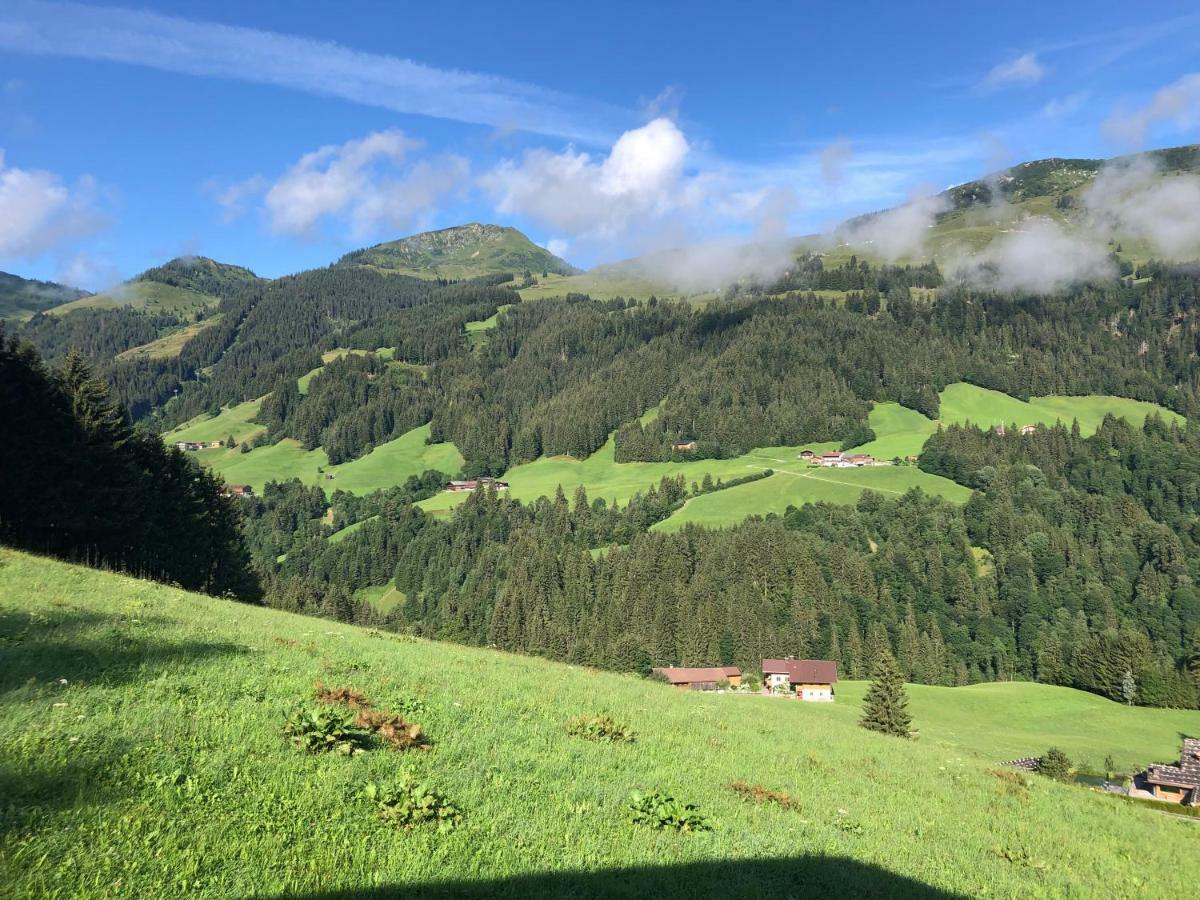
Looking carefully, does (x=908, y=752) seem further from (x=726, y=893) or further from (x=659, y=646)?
(x=659, y=646)

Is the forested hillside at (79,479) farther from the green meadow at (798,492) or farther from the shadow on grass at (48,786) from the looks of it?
the green meadow at (798,492)

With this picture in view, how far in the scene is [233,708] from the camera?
33.6 ft

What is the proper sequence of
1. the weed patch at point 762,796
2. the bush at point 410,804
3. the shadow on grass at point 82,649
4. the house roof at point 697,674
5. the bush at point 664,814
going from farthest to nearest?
the house roof at point 697,674 < the weed patch at point 762,796 < the shadow on grass at point 82,649 < the bush at point 664,814 < the bush at point 410,804

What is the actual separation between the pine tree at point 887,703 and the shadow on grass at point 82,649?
47.1 m

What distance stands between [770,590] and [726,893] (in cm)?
13349

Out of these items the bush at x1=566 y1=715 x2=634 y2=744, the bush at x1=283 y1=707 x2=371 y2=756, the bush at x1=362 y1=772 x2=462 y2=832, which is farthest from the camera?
the bush at x1=566 y1=715 x2=634 y2=744

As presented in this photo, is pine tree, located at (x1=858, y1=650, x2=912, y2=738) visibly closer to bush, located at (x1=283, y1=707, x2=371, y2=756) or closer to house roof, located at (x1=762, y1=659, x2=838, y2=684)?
house roof, located at (x1=762, y1=659, x2=838, y2=684)

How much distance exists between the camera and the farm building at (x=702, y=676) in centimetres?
9806

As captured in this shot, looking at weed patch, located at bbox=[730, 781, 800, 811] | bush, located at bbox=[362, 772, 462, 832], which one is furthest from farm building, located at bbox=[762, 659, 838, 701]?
bush, located at bbox=[362, 772, 462, 832]

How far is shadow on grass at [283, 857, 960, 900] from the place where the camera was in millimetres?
6777

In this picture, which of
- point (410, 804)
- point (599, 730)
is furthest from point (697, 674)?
point (410, 804)

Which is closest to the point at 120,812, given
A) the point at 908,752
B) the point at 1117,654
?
the point at 908,752

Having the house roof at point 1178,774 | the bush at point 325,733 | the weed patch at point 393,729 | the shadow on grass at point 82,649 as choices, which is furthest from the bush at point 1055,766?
the shadow on grass at point 82,649

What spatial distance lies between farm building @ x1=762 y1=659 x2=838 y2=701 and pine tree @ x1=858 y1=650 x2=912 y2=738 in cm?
3857
